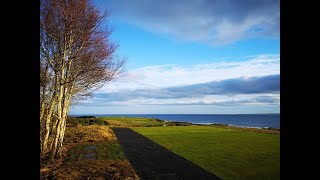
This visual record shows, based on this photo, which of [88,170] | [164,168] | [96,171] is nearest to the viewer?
[96,171]

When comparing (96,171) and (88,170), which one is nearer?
(96,171)

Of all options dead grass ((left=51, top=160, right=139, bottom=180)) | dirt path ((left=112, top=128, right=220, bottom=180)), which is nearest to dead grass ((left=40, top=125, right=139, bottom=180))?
dead grass ((left=51, top=160, right=139, bottom=180))

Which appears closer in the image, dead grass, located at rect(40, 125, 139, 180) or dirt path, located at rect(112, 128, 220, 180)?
dead grass, located at rect(40, 125, 139, 180)

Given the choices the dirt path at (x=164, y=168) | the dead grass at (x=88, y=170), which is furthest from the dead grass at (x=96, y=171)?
the dirt path at (x=164, y=168)

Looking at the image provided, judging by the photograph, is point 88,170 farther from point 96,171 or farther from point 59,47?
point 59,47

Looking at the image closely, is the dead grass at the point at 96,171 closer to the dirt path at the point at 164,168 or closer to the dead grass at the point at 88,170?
the dead grass at the point at 88,170

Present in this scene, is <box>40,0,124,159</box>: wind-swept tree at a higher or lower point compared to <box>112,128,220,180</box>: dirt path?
higher

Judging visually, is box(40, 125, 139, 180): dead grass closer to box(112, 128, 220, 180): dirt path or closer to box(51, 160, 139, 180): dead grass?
box(51, 160, 139, 180): dead grass

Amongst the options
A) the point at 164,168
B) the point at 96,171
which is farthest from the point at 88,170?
the point at 164,168

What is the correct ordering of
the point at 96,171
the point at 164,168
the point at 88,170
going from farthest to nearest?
1. the point at 164,168
2. the point at 88,170
3. the point at 96,171
